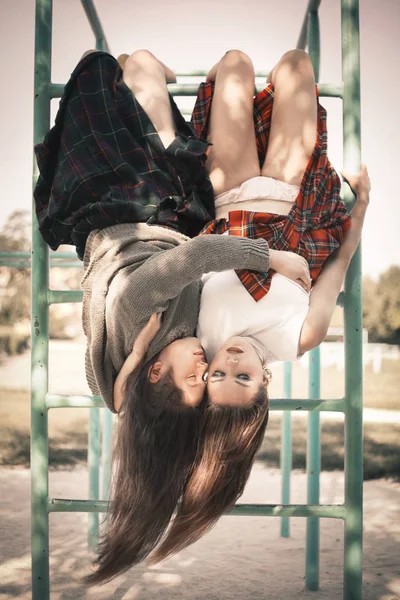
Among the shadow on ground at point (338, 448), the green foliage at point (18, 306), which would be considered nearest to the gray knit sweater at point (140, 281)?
the shadow on ground at point (338, 448)

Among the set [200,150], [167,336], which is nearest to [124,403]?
[167,336]

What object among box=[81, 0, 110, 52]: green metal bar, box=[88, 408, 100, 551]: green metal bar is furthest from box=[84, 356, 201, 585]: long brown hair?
box=[88, 408, 100, 551]: green metal bar

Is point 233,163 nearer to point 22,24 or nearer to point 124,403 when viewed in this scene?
point 124,403

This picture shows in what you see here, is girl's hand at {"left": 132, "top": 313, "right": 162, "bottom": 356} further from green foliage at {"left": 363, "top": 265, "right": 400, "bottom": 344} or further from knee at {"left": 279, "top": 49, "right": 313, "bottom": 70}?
green foliage at {"left": 363, "top": 265, "right": 400, "bottom": 344}

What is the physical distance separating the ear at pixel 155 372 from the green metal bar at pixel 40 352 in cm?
54

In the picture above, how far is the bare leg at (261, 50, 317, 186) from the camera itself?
241 cm

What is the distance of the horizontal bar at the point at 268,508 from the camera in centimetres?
230

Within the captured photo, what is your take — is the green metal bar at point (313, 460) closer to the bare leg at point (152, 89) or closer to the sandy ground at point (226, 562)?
the sandy ground at point (226, 562)

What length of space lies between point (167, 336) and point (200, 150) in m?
0.68

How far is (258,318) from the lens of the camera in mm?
2119

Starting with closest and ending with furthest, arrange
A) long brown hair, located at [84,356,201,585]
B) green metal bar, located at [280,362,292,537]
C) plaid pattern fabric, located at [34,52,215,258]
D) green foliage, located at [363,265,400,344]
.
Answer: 1. long brown hair, located at [84,356,201,585]
2. plaid pattern fabric, located at [34,52,215,258]
3. green metal bar, located at [280,362,292,537]
4. green foliage, located at [363,265,400,344]

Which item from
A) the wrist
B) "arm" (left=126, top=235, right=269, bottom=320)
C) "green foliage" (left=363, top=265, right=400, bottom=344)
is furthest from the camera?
"green foliage" (left=363, top=265, right=400, bottom=344)

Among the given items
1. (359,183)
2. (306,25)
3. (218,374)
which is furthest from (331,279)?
(306,25)

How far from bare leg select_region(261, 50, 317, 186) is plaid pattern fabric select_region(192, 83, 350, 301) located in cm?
5
